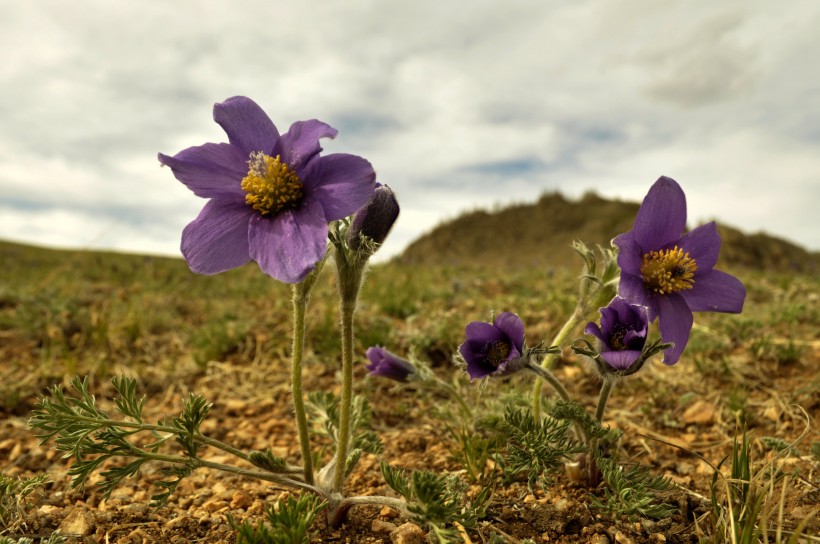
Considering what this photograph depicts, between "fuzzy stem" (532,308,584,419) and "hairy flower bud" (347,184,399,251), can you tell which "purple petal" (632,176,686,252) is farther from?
"hairy flower bud" (347,184,399,251)

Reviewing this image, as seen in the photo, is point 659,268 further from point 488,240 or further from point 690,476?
point 488,240

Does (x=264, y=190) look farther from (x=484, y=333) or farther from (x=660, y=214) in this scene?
(x=660, y=214)

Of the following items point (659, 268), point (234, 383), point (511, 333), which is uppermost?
point (659, 268)

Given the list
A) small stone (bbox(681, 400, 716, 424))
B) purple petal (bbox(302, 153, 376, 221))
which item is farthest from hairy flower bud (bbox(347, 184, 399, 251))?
small stone (bbox(681, 400, 716, 424))

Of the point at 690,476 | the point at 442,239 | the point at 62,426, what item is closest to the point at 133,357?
the point at 62,426

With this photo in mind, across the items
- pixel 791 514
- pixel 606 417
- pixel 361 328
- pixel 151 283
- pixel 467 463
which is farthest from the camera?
pixel 151 283

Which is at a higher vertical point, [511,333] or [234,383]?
[511,333]

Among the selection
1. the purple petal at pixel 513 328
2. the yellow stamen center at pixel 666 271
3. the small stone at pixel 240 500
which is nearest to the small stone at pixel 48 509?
the small stone at pixel 240 500
